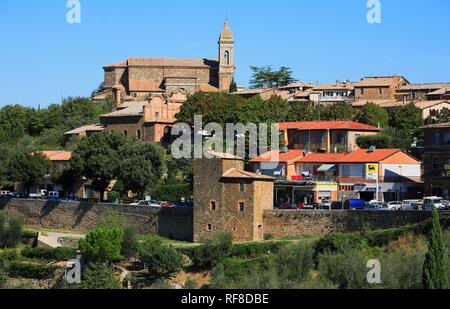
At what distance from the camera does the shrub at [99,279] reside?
45.2 meters

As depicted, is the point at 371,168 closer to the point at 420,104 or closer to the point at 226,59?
the point at 420,104

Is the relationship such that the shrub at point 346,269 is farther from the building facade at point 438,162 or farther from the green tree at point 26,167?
the green tree at point 26,167

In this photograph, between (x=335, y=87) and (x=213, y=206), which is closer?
(x=213, y=206)

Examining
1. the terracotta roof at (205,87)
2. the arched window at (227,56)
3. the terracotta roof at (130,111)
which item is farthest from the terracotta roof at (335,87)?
the terracotta roof at (130,111)

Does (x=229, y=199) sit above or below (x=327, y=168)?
below

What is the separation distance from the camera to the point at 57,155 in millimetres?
73500

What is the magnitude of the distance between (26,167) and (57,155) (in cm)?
492

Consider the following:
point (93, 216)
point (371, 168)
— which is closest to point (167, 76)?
point (93, 216)

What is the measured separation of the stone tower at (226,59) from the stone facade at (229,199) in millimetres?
49755

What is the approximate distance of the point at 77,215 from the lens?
2379 inches

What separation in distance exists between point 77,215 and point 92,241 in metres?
10.7

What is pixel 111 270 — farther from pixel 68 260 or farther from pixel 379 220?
pixel 379 220
